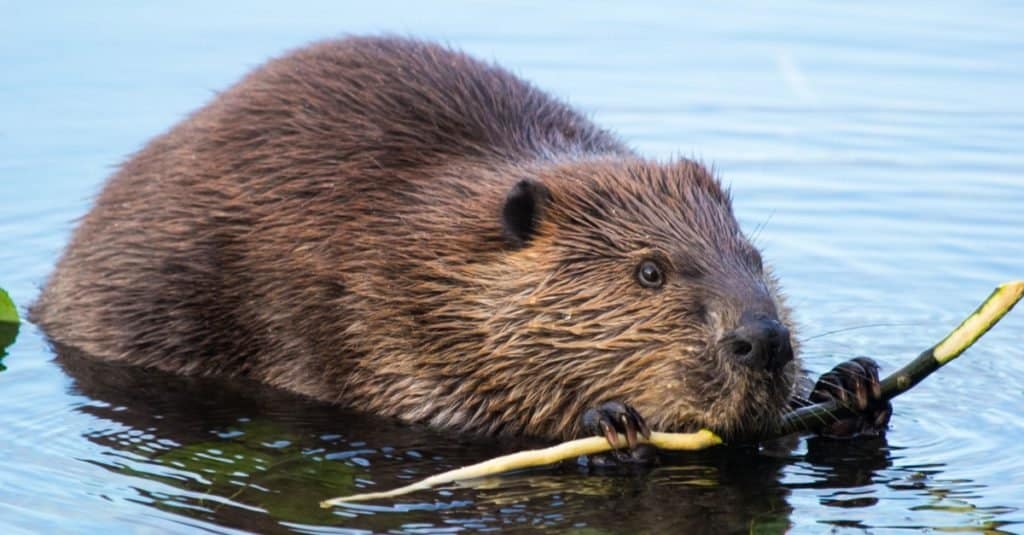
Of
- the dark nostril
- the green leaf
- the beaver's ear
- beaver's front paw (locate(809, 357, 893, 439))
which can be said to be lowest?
beaver's front paw (locate(809, 357, 893, 439))

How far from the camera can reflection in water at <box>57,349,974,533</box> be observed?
6.89 m

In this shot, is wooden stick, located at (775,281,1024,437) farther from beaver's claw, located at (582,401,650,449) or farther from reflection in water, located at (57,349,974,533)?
beaver's claw, located at (582,401,650,449)

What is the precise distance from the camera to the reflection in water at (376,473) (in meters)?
6.89

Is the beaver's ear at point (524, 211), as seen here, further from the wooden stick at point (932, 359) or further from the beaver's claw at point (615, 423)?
the wooden stick at point (932, 359)

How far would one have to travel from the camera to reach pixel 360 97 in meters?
8.62

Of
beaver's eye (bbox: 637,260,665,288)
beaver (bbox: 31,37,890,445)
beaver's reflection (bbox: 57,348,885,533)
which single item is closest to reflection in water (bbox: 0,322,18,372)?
beaver (bbox: 31,37,890,445)

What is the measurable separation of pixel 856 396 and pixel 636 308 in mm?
928

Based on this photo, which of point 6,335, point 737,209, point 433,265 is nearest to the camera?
point 433,265

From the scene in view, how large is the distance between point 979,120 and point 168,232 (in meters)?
6.19

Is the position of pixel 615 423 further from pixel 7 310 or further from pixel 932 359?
pixel 7 310

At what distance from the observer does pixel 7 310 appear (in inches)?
361

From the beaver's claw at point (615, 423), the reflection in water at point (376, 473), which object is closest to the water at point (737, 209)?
the reflection in water at point (376, 473)

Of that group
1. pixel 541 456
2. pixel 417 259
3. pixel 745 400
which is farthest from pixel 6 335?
pixel 745 400

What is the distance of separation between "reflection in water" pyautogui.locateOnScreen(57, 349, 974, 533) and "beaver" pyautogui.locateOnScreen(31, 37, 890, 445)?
199 millimetres
